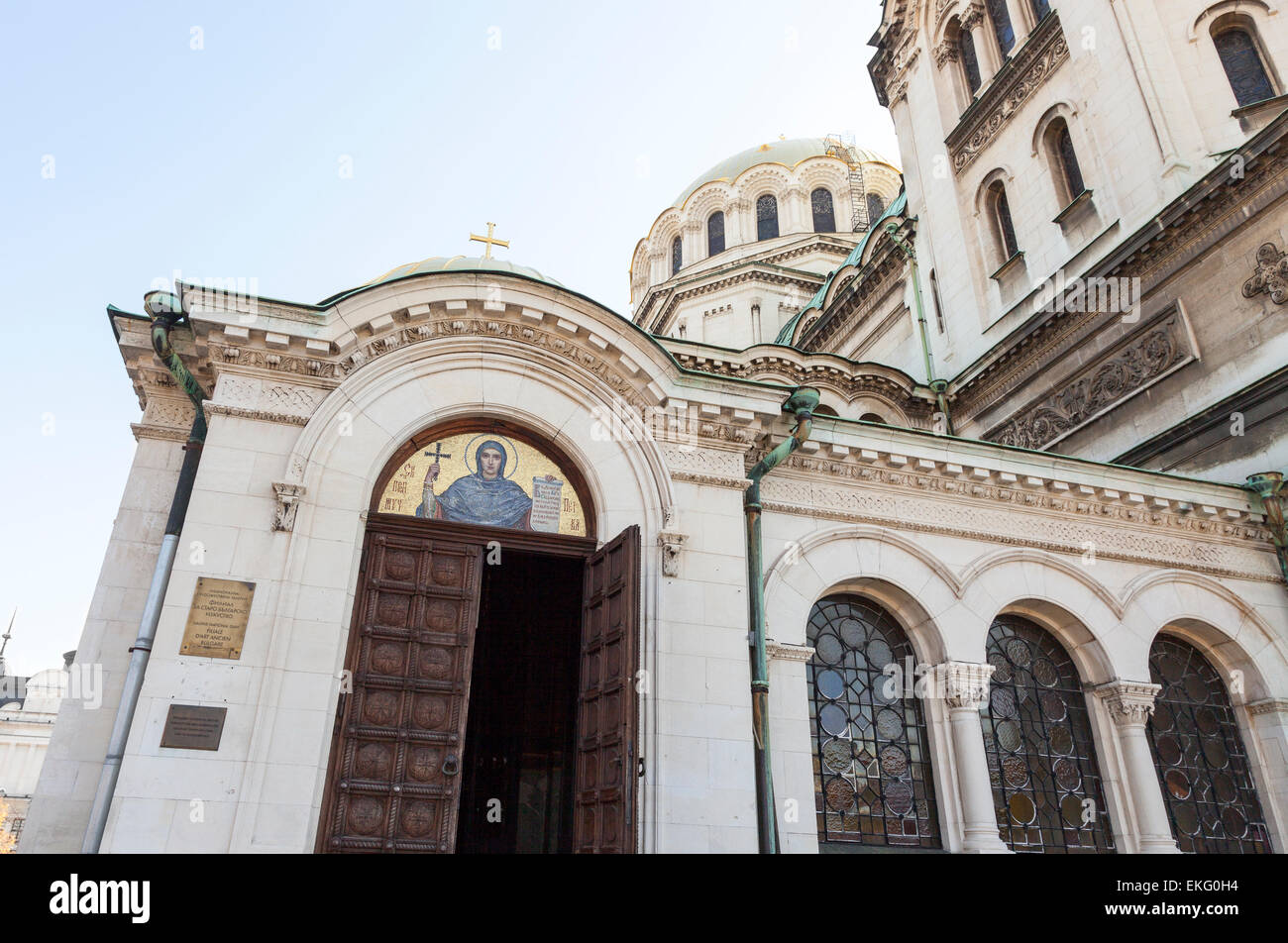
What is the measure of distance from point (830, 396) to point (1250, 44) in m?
11.5

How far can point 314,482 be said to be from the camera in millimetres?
9430

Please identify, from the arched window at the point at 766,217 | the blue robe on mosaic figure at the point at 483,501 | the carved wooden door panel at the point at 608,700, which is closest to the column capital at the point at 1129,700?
the carved wooden door panel at the point at 608,700

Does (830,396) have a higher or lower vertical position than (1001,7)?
lower

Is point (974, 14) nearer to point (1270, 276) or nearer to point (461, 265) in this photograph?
point (1270, 276)

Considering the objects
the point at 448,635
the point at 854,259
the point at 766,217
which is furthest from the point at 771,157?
the point at 448,635

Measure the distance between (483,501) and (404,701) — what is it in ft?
7.94

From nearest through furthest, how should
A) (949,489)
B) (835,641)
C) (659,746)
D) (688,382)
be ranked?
(659,746) < (688,382) < (835,641) < (949,489)

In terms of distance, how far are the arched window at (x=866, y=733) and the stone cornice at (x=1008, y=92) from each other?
15.8 m

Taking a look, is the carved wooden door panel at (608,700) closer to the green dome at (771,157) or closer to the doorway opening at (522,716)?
the doorway opening at (522,716)

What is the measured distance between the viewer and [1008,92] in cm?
2175

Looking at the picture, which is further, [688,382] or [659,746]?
[688,382]
